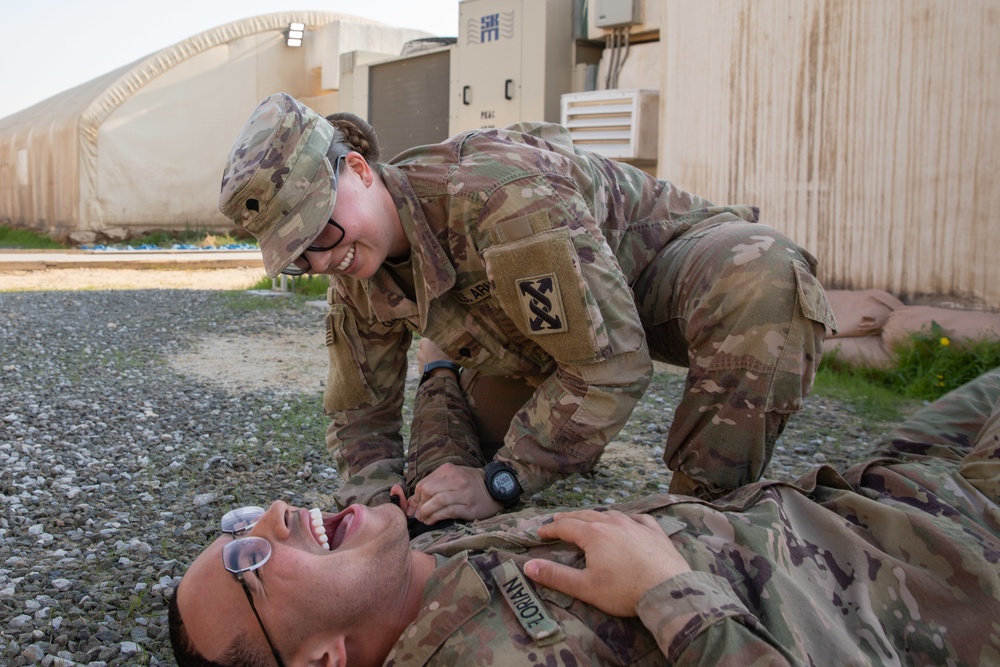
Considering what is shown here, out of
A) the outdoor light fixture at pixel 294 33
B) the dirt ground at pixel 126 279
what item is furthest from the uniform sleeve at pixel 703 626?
the outdoor light fixture at pixel 294 33

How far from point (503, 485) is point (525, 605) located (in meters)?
0.77


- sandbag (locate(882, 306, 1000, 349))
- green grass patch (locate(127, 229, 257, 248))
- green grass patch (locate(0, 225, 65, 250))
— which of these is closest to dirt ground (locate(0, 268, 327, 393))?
sandbag (locate(882, 306, 1000, 349))

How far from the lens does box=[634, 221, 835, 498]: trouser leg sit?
2.53 m

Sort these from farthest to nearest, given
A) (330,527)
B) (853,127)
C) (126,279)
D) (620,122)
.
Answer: (126,279) < (620,122) < (853,127) < (330,527)

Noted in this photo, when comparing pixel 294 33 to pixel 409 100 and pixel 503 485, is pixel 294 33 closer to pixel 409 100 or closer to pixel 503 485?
pixel 409 100

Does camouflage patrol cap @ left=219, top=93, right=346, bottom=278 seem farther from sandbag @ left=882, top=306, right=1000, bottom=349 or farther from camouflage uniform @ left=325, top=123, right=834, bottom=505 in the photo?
sandbag @ left=882, top=306, right=1000, bottom=349

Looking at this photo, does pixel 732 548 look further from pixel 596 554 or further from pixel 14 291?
pixel 14 291

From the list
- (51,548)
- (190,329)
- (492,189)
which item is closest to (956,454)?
(492,189)

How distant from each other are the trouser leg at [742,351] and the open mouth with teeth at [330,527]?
109 cm

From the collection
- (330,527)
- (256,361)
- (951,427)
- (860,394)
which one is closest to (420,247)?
(330,527)

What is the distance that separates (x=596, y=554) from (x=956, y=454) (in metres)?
1.15

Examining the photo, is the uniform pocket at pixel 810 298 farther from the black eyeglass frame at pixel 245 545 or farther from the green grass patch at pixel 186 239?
the green grass patch at pixel 186 239

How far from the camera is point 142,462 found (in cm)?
368

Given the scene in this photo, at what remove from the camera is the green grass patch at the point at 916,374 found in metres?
4.68
